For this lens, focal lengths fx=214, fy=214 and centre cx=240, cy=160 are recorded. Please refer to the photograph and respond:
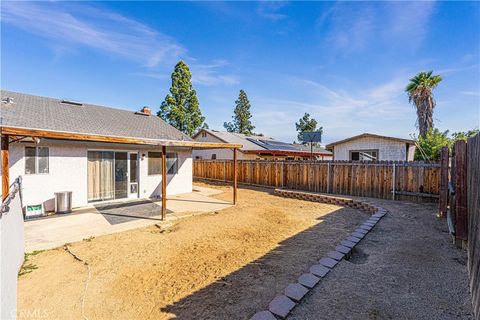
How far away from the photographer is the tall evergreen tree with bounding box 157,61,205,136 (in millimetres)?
24359

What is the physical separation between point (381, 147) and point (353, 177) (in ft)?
20.0

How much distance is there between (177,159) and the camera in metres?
11.2

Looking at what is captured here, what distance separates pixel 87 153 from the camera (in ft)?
27.2

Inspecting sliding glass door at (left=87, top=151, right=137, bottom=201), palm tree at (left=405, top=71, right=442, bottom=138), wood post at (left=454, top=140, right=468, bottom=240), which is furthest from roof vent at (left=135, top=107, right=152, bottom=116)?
palm tree at (left=405, top=71, right=442, bottom=138)

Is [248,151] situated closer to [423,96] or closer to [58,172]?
[58,172]

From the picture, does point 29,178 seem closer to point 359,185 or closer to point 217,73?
point 217,73

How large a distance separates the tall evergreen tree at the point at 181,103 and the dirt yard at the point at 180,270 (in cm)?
2026

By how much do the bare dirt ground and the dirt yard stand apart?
629mm

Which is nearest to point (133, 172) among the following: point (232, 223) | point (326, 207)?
point (232, 223)

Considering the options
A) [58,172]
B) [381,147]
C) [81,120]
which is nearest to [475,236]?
[58,172]

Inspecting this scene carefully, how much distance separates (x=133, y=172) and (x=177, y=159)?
2260 mm

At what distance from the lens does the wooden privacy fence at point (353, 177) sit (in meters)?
8.31

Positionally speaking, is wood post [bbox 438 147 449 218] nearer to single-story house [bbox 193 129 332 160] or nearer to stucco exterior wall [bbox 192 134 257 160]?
single-story house [bbox 193 129 332 160]

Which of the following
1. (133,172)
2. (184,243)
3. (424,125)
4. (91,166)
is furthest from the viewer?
(424,125)
